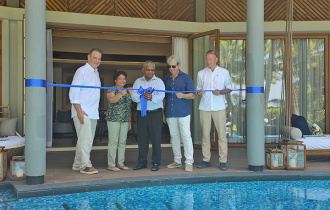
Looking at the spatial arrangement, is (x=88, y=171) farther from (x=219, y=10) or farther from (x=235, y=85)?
(x=219, y=10)

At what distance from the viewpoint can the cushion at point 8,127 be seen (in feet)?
22.7

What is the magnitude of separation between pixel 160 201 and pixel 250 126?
1.89m

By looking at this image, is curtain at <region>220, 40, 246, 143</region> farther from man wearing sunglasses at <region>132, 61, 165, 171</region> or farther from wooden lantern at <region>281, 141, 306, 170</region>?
man wearing sunglasses at <region>132, 61, 165, 171</region>

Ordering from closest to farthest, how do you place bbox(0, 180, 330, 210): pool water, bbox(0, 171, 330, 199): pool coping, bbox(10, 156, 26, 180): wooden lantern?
bbox(0, 180, 330, 210): pool water
bbox(0, 171, 330, 199): pool coping
bbox(10, 156, 26, 180): wooden lantern

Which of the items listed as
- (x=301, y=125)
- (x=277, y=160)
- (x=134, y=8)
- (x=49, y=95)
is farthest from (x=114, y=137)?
(x=134, y=8)

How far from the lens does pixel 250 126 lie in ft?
17.0

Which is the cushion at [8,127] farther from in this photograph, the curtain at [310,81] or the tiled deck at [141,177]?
the curtain at [310,81]

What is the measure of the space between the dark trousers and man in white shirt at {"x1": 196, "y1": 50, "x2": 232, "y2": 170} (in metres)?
0.62

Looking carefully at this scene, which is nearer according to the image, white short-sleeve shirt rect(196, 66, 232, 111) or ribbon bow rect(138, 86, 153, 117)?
ribbon bow rect(138, 86, 153, 117)

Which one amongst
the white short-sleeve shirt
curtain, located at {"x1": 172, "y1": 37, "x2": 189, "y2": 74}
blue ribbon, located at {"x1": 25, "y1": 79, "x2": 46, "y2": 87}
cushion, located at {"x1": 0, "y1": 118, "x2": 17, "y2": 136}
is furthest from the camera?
curtain, located at {"x1": 172, "y1": 37, "x2": 189, "y2": 74}

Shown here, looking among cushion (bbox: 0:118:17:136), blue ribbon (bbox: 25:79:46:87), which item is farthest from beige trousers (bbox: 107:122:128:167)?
cushion (bbox: 0:118:17:136)

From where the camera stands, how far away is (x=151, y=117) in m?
5.31

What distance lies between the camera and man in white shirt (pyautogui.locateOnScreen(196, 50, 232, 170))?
5312 mm

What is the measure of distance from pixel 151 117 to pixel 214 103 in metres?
0.90
